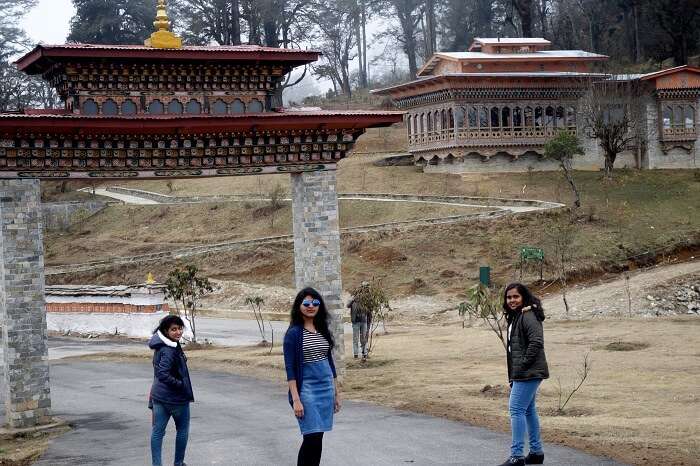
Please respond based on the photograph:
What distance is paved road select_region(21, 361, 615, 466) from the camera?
12.6m

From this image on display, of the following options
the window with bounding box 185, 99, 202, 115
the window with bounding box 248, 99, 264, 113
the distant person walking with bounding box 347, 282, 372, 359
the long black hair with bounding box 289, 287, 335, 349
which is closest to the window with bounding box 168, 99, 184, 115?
the window with bounding box 185, 99, 202, 115

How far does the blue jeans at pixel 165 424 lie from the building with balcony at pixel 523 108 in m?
44.2

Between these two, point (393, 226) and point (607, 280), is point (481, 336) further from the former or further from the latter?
point (393, 226)

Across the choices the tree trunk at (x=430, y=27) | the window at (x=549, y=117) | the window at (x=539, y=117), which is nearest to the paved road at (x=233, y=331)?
the window at (x=539, y=117)

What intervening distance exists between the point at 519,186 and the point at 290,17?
3413cm

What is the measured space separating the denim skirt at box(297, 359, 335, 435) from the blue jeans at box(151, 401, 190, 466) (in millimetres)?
2008

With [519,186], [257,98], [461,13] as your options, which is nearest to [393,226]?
[519,186]

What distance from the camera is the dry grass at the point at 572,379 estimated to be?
1330 cm

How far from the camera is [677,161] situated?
192 ft

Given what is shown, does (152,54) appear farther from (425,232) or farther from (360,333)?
(425,232)

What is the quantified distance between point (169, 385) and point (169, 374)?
136mm

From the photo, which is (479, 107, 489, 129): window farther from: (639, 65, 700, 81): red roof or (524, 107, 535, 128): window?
(639, 65, 700, 81): red roof

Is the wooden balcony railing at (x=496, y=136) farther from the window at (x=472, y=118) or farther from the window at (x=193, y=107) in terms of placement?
the window at (x=193, y=107)

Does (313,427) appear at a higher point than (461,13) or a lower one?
lower
